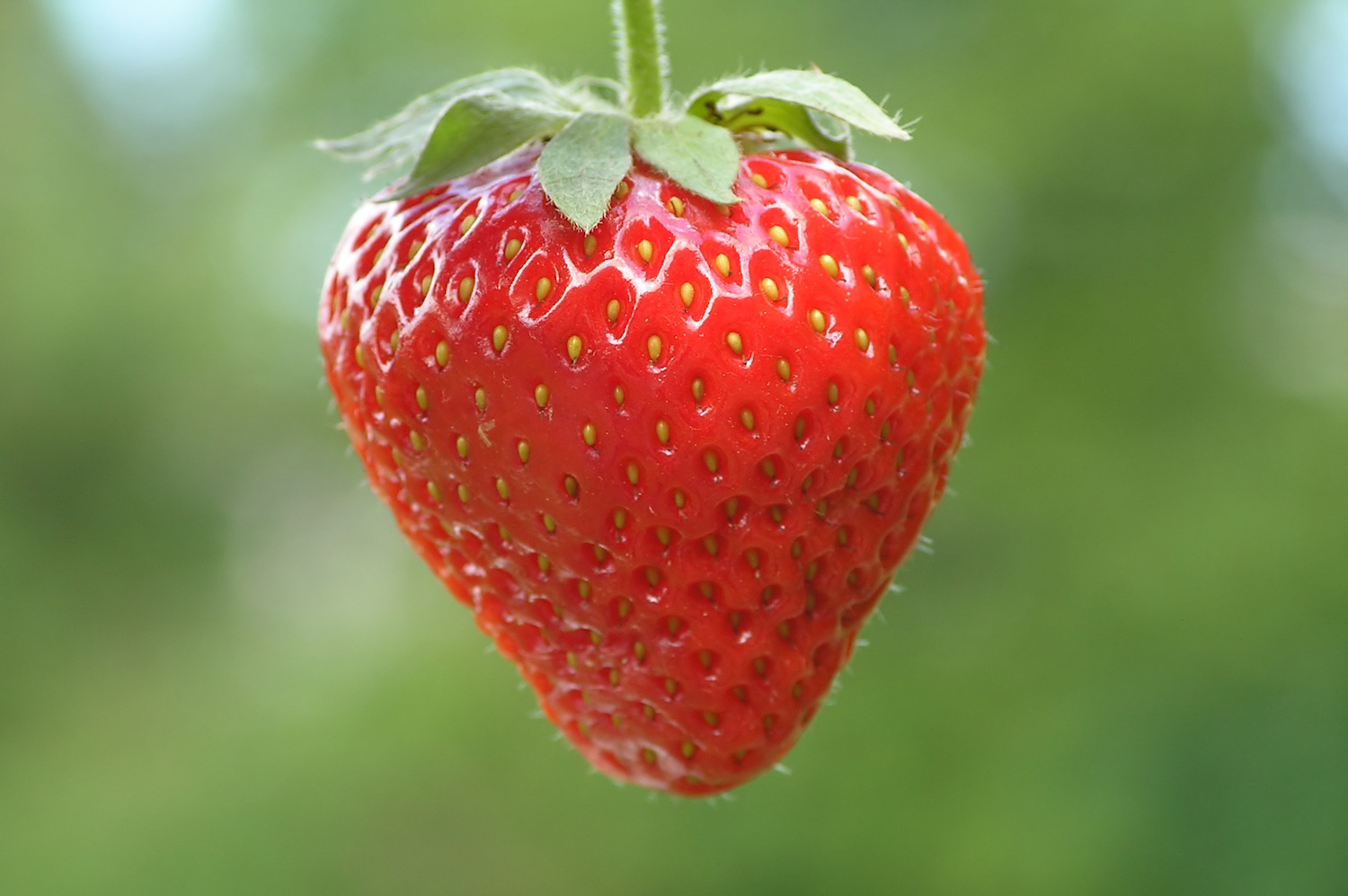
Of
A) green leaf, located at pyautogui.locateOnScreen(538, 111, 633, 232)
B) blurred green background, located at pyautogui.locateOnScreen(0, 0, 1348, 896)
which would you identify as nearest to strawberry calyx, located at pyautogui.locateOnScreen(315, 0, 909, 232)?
green leaf, located at pyautogui.locateOnScreen(538, 111, 633, 232)

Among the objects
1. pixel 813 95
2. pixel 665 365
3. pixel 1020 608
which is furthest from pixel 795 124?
pixel 1020 608

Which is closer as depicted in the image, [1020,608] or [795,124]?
[795,124]

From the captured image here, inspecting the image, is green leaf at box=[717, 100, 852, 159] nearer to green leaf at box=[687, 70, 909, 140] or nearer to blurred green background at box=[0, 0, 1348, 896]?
green leaf at box=[687, 70, 909, 140]

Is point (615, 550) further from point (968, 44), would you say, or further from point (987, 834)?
point (968, 44)

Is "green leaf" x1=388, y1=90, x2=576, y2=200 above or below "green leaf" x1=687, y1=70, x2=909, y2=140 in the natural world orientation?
below

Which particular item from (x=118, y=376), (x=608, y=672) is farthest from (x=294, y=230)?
(x=608, y=672)

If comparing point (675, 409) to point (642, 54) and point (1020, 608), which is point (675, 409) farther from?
point (1020, 608)
